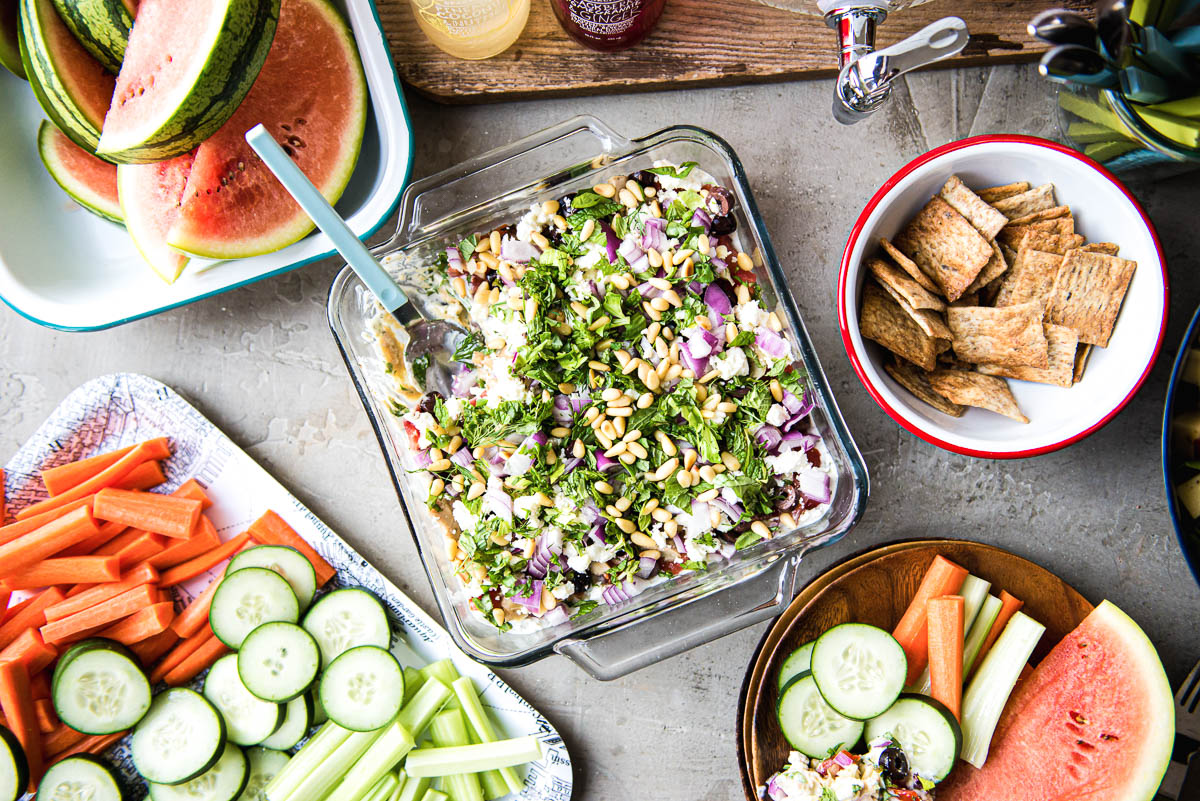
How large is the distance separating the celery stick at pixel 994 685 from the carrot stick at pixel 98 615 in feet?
6.18

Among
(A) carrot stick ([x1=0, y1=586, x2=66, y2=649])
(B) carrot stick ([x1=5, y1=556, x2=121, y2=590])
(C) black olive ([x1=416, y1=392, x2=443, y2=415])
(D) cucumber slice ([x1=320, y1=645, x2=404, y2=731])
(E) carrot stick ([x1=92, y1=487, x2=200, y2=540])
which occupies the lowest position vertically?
(D) cucumber slice ([x1=320, y1=645, x2=404, y2=731])

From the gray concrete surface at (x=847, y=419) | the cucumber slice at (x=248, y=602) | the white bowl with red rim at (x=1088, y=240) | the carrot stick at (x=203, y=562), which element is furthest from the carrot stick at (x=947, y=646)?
the carrot stick at (x=203, y=562)

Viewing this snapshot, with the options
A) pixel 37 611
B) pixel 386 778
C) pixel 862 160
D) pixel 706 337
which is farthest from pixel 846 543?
pixel 37 611

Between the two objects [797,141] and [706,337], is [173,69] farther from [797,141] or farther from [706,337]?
[797,141]

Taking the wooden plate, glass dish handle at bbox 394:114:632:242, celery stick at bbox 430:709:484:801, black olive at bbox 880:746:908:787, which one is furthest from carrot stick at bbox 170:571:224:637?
black olive at bbox 880:746:908:787

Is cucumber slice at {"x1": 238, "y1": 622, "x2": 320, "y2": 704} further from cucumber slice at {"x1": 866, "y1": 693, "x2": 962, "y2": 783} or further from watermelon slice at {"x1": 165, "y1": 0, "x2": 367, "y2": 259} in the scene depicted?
cucumber slice at {"x1": 866, "y1": 693, "x2": 962, "y2": 783}

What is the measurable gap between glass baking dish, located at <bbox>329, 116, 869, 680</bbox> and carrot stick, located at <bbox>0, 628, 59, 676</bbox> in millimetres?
970

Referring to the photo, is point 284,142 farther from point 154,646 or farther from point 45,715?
point 45,715

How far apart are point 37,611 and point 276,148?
4.47 feet

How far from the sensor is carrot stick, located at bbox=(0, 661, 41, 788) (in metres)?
1.82

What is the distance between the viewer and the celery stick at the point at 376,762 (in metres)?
1.85

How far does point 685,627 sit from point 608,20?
1.32 metres

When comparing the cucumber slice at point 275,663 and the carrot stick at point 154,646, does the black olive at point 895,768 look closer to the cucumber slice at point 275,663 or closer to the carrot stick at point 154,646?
the cucumber slice at point 275,663

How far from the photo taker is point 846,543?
1887 mm
